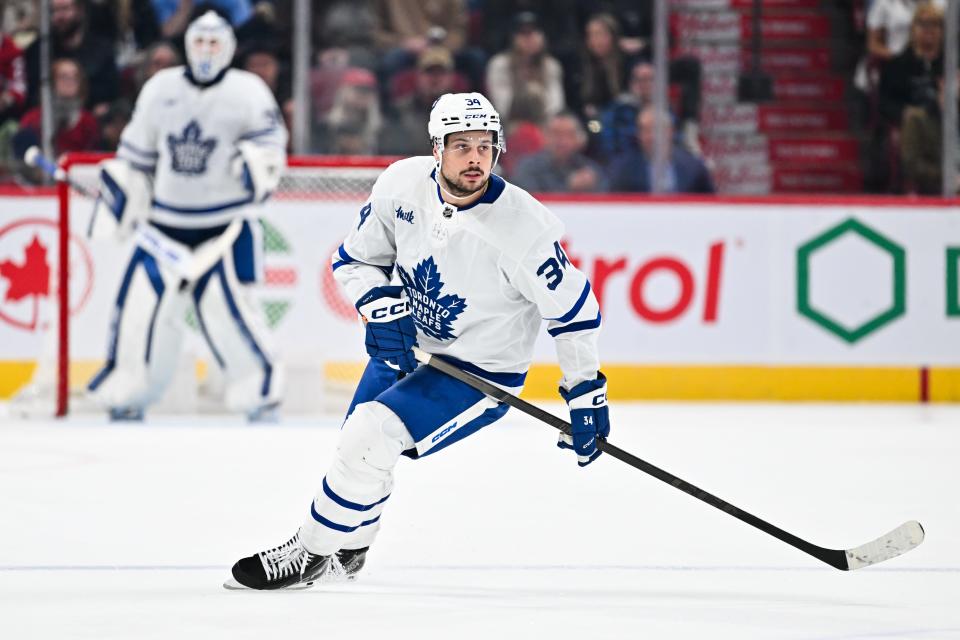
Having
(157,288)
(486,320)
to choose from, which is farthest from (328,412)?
(486,320)

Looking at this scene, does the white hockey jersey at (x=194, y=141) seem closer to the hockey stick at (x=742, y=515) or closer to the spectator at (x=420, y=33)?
the spectator at (x=420, y=33)

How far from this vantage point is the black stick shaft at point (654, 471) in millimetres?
3580

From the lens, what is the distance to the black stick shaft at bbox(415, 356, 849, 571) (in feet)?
11.7

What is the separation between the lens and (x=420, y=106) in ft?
27.3

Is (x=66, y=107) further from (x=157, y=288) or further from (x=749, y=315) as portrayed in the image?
(x=749, y=315)

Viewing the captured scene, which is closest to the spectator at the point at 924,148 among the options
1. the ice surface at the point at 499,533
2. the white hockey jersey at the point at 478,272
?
the ice surface at the point at 499,533

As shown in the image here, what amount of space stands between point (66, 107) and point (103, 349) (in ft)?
4.12

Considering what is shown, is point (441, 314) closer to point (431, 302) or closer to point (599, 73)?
point (431, 302)

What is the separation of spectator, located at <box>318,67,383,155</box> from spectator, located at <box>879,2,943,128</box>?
2.51 metres

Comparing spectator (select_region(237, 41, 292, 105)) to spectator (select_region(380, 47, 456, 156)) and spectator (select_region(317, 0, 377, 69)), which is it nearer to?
spectator (select_region(317, 0, 377, 69))

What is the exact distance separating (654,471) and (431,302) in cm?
60

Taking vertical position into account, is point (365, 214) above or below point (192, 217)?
above

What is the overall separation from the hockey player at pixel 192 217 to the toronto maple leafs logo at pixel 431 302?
3.28 metres

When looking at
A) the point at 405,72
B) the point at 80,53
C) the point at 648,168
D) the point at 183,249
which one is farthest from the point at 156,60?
the point at 648,168
